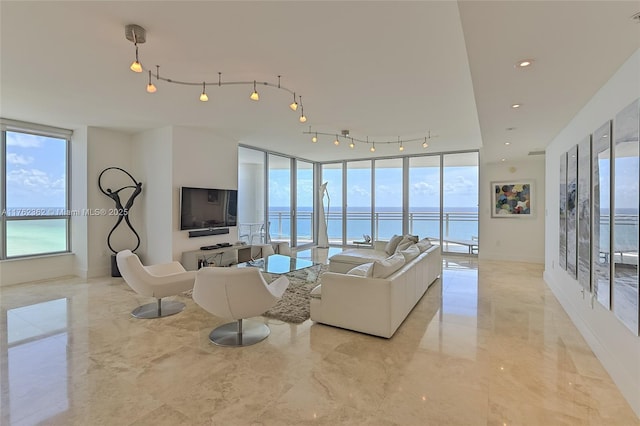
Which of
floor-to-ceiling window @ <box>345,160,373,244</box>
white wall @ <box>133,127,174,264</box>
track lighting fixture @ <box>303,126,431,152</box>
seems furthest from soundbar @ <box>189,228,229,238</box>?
floor-to-ceiling window @ <box>345,160,373,244</box>

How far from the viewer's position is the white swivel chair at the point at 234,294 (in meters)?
2.75

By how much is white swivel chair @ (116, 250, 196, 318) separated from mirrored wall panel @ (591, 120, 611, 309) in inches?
160

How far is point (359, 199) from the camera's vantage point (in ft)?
31.3

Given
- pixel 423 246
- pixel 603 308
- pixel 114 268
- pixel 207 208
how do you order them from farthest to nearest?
pixel 207 208, pixel 114 268, pixel 423 246, pixel 603 308

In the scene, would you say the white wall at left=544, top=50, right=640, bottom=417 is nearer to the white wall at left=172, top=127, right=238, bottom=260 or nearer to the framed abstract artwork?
the framed abstract artwork

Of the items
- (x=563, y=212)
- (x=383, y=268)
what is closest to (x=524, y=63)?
(x=383, y=268)

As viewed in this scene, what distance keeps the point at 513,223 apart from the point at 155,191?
7858 mm

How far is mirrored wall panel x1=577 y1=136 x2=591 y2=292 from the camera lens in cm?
304

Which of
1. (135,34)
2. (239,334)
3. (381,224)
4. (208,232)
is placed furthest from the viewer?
(381,224)

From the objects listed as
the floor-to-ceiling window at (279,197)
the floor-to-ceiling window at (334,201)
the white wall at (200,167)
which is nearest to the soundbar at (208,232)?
the white wall at (200,167)

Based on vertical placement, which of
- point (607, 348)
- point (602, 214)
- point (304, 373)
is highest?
point (602, 214)

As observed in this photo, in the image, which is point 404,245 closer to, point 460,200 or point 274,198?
point 460,200

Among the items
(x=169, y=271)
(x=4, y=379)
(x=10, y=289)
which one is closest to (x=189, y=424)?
(x=4, y=379)

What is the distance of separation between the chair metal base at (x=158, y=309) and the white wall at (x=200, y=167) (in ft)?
5.24
